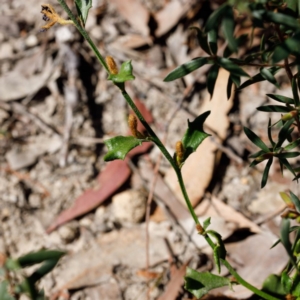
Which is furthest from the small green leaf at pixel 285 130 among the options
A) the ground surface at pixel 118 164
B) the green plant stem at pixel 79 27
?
the ground surface at pixel 118 164

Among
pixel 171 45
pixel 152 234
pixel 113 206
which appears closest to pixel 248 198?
pixel 152 234

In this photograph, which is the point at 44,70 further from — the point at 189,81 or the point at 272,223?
the point at 272,223

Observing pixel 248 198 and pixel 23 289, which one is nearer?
pixel 23 289

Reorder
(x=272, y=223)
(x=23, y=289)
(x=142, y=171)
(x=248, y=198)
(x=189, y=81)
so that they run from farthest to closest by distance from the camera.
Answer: (x=189, y=81)
(x=142, y=171)
(x=248, y=198)
(x=272, y=223)
(x=23, y=289)

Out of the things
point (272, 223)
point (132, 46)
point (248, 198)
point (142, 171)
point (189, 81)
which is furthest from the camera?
point (132, 46)

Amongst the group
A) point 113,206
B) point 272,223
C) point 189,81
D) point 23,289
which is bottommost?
point 272,223

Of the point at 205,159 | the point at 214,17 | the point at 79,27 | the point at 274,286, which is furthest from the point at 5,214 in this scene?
the point at 214,17

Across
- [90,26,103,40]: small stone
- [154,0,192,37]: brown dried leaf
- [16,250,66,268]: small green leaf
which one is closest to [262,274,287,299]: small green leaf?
[16,250,66,268]: small green leaf
